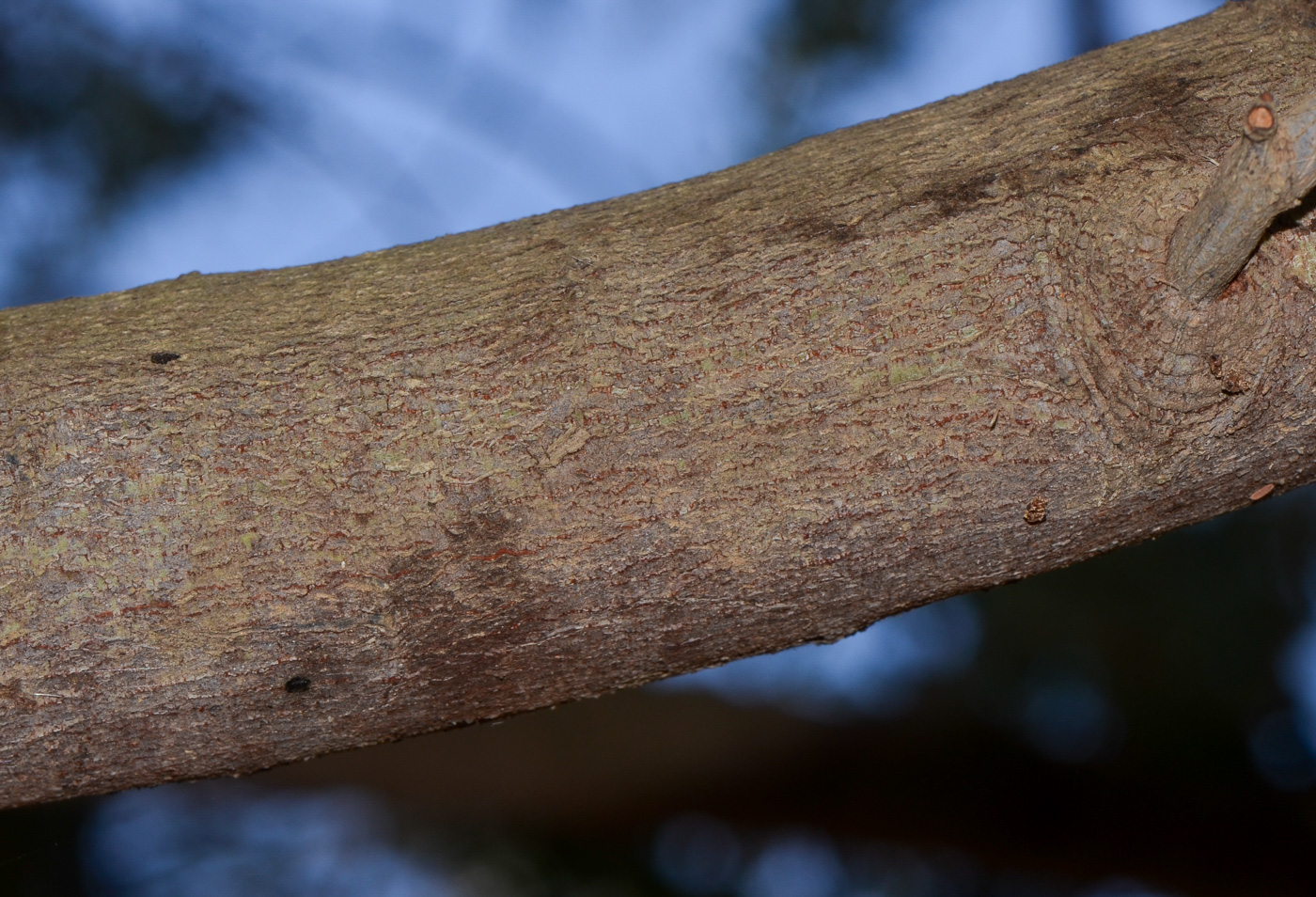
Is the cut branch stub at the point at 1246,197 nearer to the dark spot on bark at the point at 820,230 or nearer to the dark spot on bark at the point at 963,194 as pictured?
the dark spot on bark at the point at 963,194

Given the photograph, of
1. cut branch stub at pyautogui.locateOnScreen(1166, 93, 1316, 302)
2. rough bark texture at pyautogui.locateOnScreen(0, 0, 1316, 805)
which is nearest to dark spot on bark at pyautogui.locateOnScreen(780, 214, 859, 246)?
rough bark texture at pyautogui.locateOnScreen(0, 0, 1316, 805)

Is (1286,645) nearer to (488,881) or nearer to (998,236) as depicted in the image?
(488,881)

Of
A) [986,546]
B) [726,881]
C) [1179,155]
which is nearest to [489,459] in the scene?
[986,546]

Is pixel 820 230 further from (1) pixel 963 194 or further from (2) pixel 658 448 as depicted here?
(2) pixel 658 448

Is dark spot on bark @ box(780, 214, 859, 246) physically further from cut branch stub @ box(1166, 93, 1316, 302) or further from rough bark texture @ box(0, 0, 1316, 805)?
cut branch stub @ box(1166, 93, 1316, 302)

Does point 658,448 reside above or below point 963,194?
below

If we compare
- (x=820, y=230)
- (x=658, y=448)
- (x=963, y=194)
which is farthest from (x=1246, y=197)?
(x=658, y=448)
